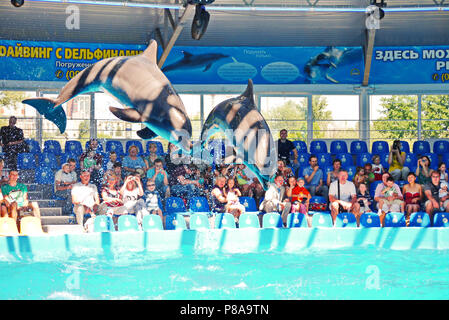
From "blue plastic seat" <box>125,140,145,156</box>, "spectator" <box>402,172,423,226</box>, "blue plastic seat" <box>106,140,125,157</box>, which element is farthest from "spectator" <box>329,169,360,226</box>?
"blue plastic seat" <box>106,140,125,157</box>

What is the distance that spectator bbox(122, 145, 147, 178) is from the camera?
1012cm

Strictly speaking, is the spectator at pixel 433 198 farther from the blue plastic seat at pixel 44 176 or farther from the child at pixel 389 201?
the blue plastic seat at pixel 44 176

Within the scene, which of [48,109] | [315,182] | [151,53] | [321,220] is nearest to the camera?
[48,109]

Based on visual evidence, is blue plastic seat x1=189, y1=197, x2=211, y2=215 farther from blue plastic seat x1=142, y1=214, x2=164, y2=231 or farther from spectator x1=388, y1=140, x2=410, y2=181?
spectator x1=388, y1=140, x2=410, y2=181

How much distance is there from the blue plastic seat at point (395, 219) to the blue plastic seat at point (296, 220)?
1196mm

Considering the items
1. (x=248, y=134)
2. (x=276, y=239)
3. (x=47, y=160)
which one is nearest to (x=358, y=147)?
(x=276, y=239)

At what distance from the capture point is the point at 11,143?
10531 mm

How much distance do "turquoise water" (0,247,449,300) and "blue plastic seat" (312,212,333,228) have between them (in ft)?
2.43

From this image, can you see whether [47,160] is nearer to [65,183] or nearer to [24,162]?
[24,162]

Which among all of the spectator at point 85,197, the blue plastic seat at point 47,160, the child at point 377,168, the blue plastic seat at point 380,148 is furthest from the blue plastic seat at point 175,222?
the blue plastic seat at point 380,148

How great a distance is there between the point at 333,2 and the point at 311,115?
251 cm

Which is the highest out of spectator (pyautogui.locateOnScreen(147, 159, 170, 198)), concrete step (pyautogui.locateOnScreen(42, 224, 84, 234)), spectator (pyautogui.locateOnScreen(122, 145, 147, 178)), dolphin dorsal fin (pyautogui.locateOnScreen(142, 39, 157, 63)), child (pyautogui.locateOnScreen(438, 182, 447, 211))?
dolphin dorsal fin (pyautogui.locateOnScreen(142, 39, 157, 63))

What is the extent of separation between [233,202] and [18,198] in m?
3.11

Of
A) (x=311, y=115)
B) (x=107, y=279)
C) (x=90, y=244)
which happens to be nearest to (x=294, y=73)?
(x=311, y=115)
